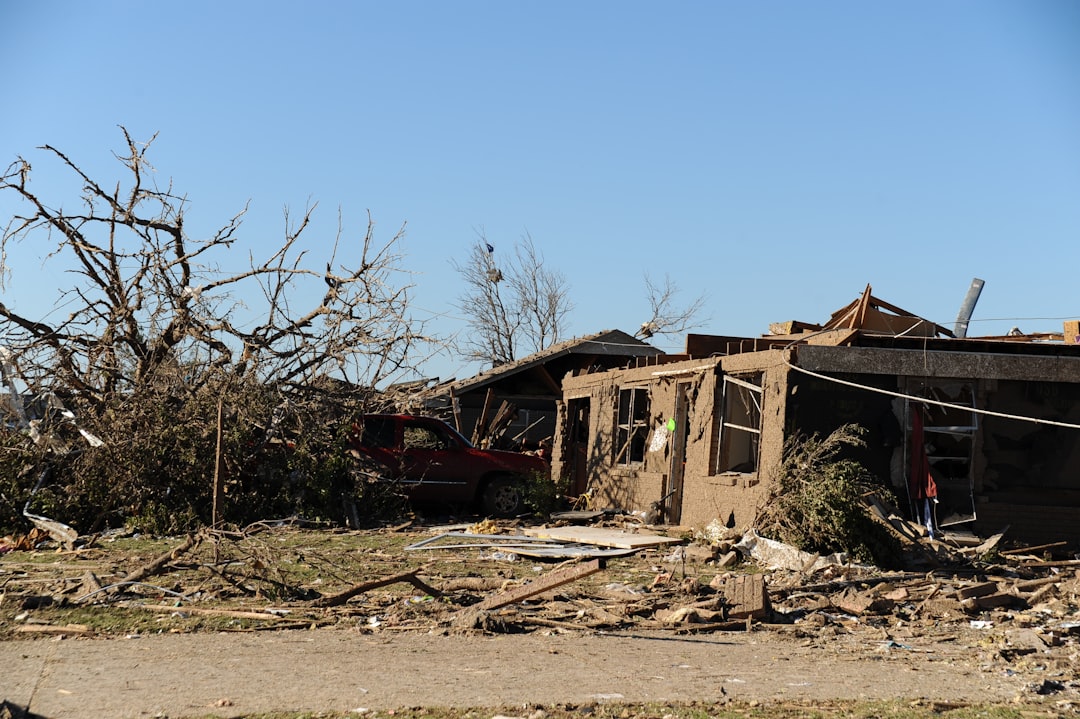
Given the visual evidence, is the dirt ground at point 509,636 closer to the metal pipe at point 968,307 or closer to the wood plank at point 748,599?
the wood plank at point 748,599

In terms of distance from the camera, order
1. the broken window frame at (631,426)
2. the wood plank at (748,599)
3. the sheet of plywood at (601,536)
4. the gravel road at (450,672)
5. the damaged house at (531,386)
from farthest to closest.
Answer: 1. the damaged house at (531,386)
2. the broken window frame at (631,426)
3. the sheet of plywood at (601,536)
4. the wood plank at (748,599)
5. the gravel road at (450,672)

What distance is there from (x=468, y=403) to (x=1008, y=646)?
20.6 m

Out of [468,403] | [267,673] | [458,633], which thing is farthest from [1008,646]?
[468,403]

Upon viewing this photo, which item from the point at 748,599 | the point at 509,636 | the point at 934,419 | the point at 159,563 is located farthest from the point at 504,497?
the point at 509,636

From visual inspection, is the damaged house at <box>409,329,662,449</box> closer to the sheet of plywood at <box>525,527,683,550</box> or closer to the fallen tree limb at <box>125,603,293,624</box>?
the sheet of plywood at <box>525,527,683,550</box>

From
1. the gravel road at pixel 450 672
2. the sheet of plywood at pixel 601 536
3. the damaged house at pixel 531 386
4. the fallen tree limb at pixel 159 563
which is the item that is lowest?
the gravel road at pixel 450 672

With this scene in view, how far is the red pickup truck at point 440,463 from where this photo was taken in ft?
60.6

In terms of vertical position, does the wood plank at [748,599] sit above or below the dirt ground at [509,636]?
above

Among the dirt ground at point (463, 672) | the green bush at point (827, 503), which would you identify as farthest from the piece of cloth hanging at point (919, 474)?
the dirt ground at point (463, 672)

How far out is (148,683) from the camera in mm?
6707

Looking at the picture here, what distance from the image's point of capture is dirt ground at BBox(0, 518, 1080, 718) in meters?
6.62

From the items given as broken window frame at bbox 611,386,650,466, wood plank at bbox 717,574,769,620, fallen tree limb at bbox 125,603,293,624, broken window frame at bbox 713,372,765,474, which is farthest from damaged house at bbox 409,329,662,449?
fallen tree limb at bbox 125,603,293,624

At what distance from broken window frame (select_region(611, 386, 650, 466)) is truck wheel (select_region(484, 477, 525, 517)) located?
6.05ft

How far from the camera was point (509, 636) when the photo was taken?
855 centimetres
